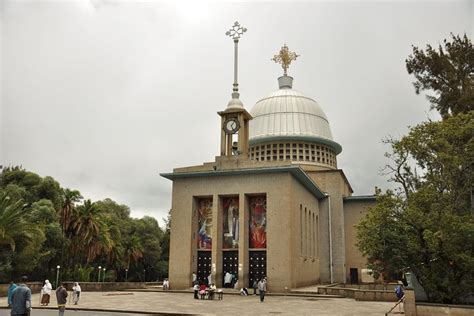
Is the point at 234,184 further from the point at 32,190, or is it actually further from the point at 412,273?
the point at 32,190

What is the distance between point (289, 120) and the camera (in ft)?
151

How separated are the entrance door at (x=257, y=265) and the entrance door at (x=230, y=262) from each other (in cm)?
107

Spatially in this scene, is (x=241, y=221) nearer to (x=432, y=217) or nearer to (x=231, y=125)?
(x=231, y=125)

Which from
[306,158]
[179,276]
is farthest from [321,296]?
[306,158]

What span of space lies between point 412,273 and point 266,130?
1093 inches

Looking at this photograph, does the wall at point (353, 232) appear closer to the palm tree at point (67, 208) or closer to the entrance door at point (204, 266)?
the entrance door at point (204, 266)

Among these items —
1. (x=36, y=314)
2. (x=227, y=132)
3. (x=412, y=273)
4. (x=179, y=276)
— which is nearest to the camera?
(x=36, y=314)

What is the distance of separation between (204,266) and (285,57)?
92.5ft

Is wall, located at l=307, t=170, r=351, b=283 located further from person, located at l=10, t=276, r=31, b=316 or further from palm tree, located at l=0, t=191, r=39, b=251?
person, located at l=10, t=276, r=31, b=316

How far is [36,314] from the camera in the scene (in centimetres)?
1820

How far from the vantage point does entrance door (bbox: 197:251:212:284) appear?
33.3 metres

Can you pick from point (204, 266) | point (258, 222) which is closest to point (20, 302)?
point (258, 222)

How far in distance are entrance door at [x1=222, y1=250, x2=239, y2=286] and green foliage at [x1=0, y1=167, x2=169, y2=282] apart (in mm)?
12341

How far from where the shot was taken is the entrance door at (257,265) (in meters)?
31.8
